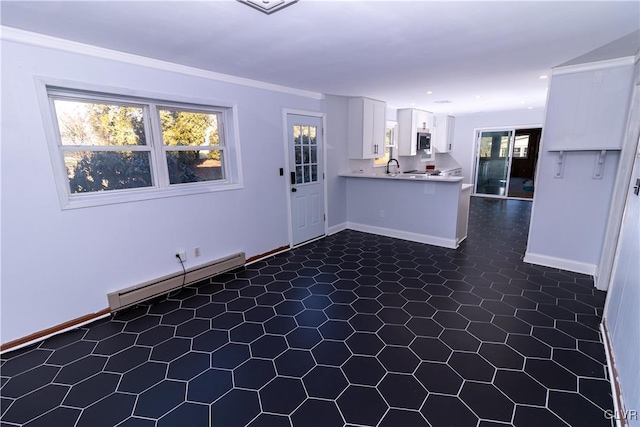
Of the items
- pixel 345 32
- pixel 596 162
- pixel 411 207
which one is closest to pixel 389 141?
pixel 411 207

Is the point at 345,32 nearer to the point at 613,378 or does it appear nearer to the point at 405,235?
the point at 613,378

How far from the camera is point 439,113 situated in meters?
7.51

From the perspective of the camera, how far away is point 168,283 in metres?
2.97

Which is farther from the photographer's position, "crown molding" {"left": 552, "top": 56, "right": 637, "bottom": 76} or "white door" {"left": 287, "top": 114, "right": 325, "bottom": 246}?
"white door" {"left": 287, "top": 114, "right": 325, "bottom": 246}

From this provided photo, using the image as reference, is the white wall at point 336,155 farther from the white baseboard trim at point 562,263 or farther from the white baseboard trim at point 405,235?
the white baseboard trim at point 562,263

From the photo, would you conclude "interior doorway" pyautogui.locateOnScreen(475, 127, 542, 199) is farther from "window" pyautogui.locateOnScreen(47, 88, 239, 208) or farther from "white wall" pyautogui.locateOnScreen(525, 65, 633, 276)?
"window" pyautogui.locateOnScreen(47, 88, 239, 208)

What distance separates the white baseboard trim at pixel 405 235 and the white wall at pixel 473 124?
4610 millimetres

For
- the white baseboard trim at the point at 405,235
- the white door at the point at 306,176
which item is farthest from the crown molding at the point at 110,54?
the white baseboard trim at the point at 405,235

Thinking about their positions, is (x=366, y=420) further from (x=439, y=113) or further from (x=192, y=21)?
(x=439, y=113)

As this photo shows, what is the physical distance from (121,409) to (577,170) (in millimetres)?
4502

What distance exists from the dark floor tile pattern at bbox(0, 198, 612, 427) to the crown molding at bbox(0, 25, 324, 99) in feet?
7.21

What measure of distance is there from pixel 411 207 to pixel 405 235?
0.46m

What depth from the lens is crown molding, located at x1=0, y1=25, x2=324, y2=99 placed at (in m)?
2.04

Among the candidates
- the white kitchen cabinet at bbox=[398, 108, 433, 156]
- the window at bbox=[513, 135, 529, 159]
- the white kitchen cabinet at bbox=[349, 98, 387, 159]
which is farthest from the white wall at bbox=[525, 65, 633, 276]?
the window at bbox=[513, 135, 529, 159]
